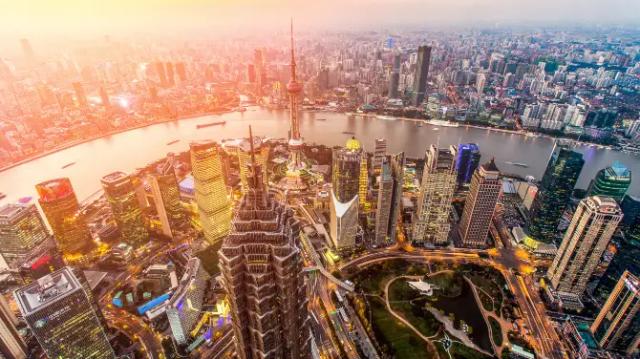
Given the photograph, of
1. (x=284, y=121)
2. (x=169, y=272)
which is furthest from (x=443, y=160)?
(x=284, y=121)

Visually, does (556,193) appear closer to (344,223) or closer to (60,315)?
(344,223)

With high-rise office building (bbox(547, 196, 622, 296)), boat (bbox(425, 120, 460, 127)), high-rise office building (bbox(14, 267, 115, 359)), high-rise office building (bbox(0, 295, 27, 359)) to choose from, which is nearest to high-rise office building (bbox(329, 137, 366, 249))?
high-rise office building (bbox(547, 196, 622, 296))

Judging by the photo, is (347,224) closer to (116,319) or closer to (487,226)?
(487,226)

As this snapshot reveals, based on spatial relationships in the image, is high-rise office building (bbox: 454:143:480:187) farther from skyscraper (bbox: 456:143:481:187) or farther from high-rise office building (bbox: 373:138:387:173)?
high-rise office building (bbox: 373:138:387:173)

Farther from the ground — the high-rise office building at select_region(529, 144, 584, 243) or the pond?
the high-rise office building at select_region(529, 144, 584, 243)

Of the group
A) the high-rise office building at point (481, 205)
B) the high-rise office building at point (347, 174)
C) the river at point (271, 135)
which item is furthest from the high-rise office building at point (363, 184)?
the river at point (271, 135)

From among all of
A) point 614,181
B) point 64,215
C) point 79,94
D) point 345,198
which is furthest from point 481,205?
point 79,94

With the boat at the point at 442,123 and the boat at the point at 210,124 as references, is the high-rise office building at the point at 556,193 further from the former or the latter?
the boat at the point at 210,124
